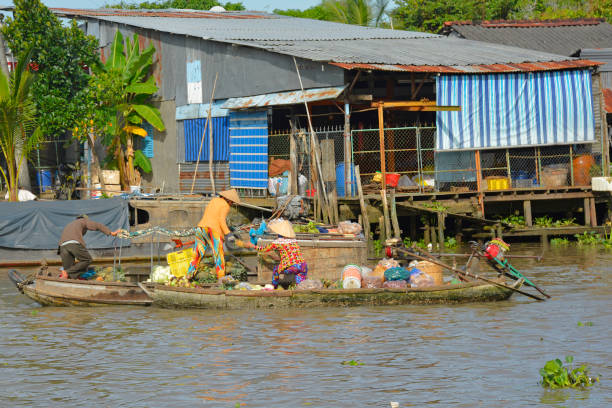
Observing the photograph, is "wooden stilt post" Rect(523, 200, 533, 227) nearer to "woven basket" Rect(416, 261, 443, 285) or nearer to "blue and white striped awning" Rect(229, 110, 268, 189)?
"blue and white striped awning" Rect(229, 110, 268, 189)

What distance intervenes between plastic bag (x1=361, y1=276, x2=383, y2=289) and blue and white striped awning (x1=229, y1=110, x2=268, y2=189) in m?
9.25

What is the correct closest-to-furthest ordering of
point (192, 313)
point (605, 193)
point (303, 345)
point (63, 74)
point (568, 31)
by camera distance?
point (303, 345), point (192, 313), point (605, 193), point (63, 74), point (568, 31)

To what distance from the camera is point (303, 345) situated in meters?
10.8

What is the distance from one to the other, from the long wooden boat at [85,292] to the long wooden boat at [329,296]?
1.95 ft

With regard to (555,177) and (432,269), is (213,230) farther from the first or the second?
(555,177)

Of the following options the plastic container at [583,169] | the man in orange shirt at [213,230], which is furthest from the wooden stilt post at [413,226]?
the man in orange shirt at [213,230]

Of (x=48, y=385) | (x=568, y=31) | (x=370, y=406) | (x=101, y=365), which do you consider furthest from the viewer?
(x=568, y=31)

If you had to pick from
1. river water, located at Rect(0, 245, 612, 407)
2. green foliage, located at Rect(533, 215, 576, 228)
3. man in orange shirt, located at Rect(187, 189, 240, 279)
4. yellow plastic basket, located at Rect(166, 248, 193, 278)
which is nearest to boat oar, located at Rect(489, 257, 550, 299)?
river water, located at Rect(0, 245, 612, 407)

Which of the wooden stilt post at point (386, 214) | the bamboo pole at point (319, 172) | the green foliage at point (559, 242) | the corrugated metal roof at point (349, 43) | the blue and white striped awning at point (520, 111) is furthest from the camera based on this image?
the green foliage at point (559, 242)

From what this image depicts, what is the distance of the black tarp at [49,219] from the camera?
19.5m

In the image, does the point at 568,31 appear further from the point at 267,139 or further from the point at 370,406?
the point at 370,406

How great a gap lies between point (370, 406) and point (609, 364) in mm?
3049

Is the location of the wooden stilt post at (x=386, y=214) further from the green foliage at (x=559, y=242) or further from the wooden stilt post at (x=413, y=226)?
the green foliage at (x=559, y=242)

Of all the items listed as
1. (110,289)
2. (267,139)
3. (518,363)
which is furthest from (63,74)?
(518,363)
